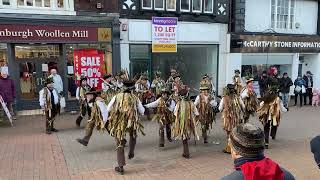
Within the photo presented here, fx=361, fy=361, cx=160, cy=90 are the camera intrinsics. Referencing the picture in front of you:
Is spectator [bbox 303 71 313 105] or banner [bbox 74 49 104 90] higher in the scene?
banner [bbox 74 49 104 90]

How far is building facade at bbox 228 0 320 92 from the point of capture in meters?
17.6

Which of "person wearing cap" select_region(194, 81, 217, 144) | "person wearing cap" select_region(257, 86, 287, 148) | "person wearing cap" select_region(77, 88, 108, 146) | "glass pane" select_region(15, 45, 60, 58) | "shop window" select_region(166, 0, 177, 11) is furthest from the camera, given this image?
"shop window" select_region(166, 0, 177, 11)

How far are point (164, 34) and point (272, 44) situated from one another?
6496mm

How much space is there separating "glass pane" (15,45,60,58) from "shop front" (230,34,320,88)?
834cm

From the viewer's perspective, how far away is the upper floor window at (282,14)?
18953mm

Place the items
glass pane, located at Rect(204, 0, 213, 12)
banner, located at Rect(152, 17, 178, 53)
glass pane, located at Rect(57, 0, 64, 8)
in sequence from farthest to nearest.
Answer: glass pane, located at Rect(204, 0, 213, 12) → banner, located at Rect(152, 17, 178, 53) → glass pane, located at Rect(57, 0, 64, 8)

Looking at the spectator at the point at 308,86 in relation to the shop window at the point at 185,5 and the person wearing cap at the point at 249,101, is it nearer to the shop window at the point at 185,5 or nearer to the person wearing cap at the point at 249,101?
the shop window at the point at 185,5

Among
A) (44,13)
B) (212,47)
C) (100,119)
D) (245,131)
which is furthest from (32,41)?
(245,131)

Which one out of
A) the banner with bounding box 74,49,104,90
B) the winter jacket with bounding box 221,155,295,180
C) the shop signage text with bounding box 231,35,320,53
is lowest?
the winter jacket with bounding box 221,155,295,180

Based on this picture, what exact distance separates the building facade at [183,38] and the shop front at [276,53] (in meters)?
1.00

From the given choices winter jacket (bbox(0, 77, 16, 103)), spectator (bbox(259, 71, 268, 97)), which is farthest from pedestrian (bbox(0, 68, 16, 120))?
spectator (bbox(259, 71, 268, 97))

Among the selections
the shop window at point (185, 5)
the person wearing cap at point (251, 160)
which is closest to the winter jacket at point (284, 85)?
the shop window at point (185, 5)

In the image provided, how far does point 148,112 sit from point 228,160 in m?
4.86

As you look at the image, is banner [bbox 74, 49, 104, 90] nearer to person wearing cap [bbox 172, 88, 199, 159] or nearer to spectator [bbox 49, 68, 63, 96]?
spectator [bbox 49, 68, 63, 96]
